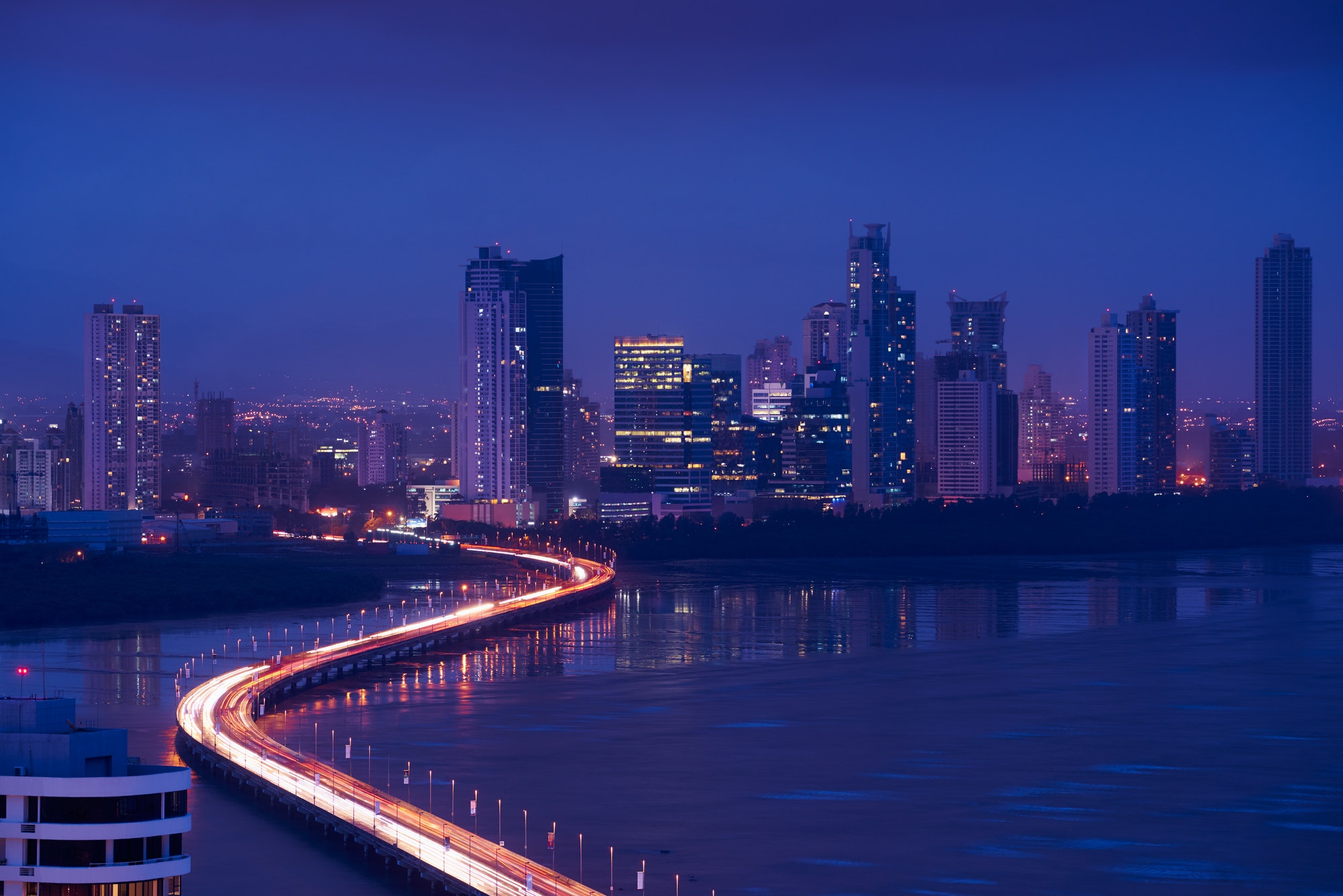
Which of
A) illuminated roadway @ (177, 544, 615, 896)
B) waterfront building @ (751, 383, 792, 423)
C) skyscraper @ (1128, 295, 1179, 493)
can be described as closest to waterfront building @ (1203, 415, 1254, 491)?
skyscraper @ (1128, 295, 1179, 493)

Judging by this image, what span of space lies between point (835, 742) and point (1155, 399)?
113 meters

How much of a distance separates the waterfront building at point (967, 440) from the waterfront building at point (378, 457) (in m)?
42.5

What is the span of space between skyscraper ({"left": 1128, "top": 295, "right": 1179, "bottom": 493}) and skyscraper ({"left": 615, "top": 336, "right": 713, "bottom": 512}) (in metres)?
35.3

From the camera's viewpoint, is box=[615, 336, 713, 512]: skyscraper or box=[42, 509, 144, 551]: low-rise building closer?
Answer: box=[42, 509, 144, 551]: low-rise building

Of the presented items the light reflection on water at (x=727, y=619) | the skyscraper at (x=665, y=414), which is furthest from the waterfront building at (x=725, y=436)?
the light reflection on water at (x=727, y=619)

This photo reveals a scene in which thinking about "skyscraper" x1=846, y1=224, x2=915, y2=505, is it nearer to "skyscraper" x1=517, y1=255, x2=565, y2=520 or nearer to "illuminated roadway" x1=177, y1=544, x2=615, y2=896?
"skyscraper" x1=517, y1=255, x2=565, y2=520

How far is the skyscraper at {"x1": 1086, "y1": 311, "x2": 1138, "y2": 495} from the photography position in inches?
5212

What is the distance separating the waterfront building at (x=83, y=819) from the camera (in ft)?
48.3

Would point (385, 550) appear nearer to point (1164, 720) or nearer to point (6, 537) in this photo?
point (6, 537)

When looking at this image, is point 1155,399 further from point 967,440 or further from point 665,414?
point 665,414

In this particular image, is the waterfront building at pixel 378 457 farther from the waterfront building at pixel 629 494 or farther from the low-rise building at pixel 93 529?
the low-rise building at pixel 93 529

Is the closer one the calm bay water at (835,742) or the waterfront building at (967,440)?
the calm bay water at (835,742)

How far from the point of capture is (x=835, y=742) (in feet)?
96.1

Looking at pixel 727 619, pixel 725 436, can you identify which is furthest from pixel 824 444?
pixel 727 619
